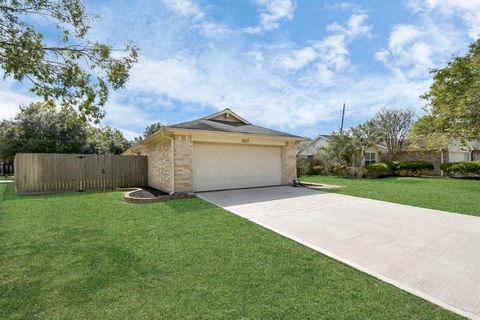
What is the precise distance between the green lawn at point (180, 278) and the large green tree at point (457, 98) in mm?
11005

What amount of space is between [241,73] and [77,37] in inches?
328

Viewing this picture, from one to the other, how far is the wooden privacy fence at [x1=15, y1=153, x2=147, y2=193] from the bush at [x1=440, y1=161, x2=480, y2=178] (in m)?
21.8

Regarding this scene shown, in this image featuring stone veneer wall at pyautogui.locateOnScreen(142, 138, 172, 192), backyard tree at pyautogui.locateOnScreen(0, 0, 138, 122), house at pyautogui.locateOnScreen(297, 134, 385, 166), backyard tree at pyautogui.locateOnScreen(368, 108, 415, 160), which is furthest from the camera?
house at pyautogui.locateOnScreen(297, 134, 385, 166)

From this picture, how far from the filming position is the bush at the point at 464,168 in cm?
1755

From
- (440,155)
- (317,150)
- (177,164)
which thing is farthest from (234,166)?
(440,155)

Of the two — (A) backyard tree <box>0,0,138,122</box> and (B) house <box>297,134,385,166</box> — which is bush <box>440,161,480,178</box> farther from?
(A) backyard tree <box>0,0,138,122</box>

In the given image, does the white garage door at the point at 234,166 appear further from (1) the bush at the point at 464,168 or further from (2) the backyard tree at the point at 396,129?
(2) the backyard tree at the point at 396,129

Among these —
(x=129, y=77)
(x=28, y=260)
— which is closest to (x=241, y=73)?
(x=129, y=77)

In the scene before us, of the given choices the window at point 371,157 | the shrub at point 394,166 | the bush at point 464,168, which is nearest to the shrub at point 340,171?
the shrub at point 394,166

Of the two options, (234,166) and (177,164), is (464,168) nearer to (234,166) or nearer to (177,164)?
(234,166)

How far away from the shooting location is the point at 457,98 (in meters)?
11.2

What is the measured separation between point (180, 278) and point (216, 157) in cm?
787

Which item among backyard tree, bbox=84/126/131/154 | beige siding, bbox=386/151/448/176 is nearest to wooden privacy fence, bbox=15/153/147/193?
backyard tree, bbox=84/126/131/154

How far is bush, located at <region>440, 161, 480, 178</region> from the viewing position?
1755 cm
